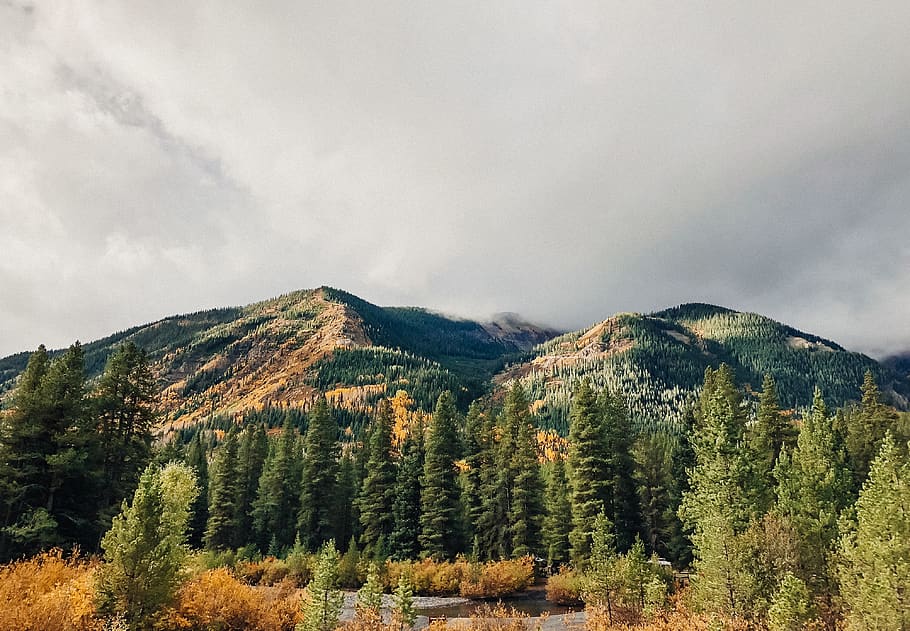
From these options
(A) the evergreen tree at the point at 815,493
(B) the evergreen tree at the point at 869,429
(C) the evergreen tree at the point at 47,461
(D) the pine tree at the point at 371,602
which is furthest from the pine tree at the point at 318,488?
(B) the evergreen tree at the point at 869,429

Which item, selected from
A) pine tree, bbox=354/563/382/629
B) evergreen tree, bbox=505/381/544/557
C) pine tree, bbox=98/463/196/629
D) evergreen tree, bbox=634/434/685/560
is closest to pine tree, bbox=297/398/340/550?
evergreen tree, bbox=505/381/544/557

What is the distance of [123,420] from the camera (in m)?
36.2

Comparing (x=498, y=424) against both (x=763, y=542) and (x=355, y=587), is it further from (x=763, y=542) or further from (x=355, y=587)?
(x=763, y=542)

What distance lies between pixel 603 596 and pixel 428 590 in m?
21.6

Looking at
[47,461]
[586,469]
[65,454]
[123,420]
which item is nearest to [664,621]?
[586,469]

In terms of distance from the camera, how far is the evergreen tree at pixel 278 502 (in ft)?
193

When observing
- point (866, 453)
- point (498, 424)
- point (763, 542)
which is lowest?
point (763, 542)

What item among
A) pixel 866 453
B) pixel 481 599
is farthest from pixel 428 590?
pixel 866 453

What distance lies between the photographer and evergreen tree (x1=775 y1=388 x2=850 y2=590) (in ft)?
80.8

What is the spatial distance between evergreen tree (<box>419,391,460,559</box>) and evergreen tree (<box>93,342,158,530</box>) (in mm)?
25565

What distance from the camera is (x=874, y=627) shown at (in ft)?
57.8

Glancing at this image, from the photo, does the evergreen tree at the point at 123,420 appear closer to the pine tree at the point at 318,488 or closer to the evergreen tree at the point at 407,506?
the pine tree at the point at 318,488

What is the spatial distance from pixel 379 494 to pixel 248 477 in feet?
66.1

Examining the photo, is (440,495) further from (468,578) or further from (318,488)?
(318,488)
